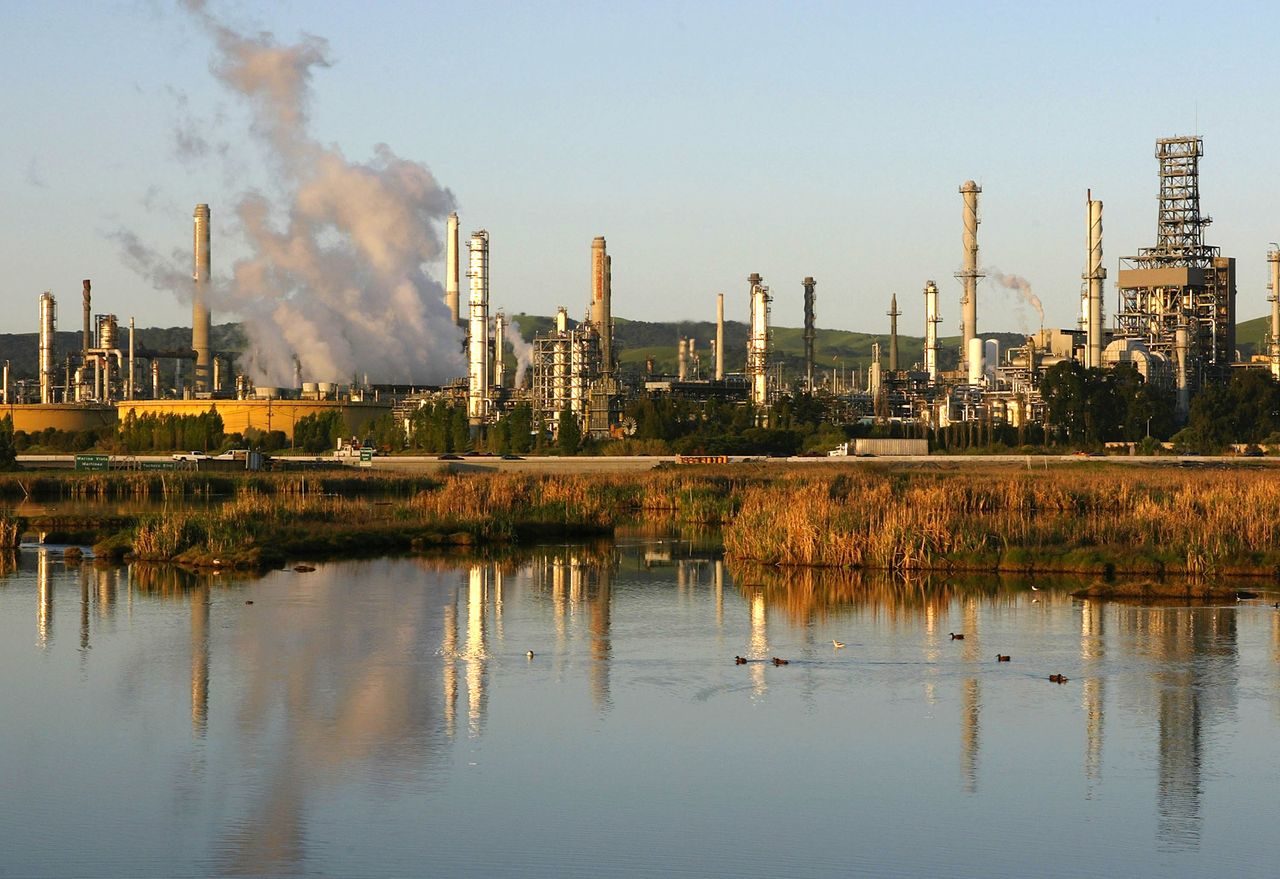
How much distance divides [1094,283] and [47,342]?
8936 centimetres

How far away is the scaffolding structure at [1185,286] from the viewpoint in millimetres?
108312

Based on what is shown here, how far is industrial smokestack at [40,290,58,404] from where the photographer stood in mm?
139375

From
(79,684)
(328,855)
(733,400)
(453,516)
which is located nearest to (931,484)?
(453,516)

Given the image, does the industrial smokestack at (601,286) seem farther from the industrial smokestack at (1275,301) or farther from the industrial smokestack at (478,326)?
the industrial smokestack at (1275,301)

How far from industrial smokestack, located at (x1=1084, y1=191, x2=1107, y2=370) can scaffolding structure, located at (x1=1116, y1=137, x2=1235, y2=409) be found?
3047mm

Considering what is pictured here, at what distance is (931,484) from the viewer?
180 ft

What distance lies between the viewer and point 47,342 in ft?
469

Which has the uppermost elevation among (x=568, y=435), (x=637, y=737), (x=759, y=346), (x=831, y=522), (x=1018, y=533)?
(x=759, y=346)

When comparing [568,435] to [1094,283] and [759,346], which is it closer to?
[759,346]

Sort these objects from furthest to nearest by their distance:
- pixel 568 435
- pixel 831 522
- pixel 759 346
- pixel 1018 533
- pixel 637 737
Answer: pixel 759 346
pixel 568 435
pixel 1018 533
pixel 831 522
pixel 637 737

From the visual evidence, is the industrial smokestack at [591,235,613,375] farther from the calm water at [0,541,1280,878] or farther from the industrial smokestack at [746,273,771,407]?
the calm water at [0,541,1280,878]

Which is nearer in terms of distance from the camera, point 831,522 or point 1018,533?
point 831,522

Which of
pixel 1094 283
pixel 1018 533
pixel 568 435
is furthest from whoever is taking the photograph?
pixel 1094 283

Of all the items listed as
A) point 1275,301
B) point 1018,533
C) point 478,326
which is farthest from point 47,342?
point 1018,533
